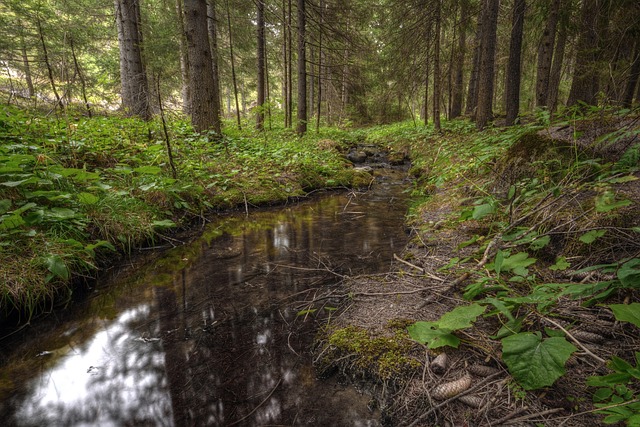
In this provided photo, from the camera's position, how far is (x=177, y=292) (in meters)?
3.28

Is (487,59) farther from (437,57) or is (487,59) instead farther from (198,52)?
(198,52)

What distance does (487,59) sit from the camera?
8.55 meters

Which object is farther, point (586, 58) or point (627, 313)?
point (586, 58)

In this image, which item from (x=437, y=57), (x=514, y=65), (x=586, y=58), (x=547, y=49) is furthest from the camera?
(x=437, y=57)

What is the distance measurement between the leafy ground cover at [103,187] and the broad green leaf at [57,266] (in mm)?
13

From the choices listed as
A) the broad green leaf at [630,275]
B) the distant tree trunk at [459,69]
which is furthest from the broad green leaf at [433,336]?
the distant tree trunk at [459,69]

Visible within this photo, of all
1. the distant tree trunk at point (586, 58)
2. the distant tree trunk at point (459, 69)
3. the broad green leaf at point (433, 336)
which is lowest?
the broad green leaf at point (433, 336)

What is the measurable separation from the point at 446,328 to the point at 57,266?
3450mm

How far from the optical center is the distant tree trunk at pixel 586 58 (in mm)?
6641

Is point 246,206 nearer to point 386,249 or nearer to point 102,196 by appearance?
point 102,196

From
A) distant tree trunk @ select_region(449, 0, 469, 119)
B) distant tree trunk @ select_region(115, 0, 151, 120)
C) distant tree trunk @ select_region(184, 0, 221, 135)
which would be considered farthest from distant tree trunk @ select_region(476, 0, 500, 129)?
distant tree trunk @ select_region(115, 0, 151, 120)

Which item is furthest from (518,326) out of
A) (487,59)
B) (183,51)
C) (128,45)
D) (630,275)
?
(183,51)

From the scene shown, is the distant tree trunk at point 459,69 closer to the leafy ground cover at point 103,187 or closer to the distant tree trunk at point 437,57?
the distant tree trunk at point 437,57

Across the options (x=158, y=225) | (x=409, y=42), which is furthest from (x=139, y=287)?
(x=409, y=42)
